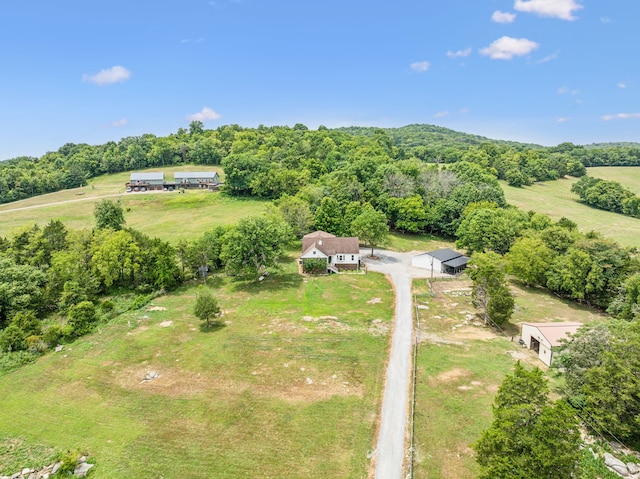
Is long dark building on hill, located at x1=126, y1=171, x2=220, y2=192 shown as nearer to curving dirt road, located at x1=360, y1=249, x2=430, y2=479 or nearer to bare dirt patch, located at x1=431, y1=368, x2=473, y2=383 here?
curving dirt road, located at x1=360, y1=249, x2=430, y2=479

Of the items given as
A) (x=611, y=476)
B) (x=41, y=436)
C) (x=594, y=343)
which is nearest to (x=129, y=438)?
(x=41, y=436)

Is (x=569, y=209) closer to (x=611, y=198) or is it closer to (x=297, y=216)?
(x=611, y=198)

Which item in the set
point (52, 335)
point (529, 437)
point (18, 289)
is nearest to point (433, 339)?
point (529, 437)

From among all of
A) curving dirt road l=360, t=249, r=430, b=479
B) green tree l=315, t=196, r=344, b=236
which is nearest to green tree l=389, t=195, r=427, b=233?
green tree l=315, t=196, r=344, b=236

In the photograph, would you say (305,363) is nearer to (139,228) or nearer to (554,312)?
(554,312)

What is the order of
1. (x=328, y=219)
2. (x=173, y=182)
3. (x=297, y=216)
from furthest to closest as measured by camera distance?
(x=173, y=182) → (x=297, y=216) → (x=328, y=219)

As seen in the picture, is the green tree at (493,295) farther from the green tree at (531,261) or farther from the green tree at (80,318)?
the green tree at (80,318)
